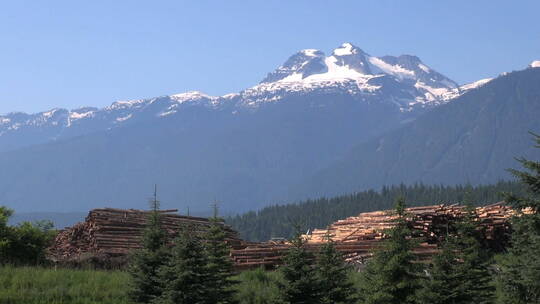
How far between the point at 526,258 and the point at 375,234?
1368 cm

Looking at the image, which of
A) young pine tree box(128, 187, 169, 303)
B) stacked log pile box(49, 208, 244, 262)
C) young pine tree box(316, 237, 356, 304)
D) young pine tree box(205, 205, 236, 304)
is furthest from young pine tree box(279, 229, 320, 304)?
stacked log pile box(49, 208, 244, 262)

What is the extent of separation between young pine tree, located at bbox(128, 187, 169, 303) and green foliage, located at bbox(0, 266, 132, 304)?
2.30 feet

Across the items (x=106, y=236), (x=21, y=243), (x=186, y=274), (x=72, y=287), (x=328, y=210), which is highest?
(x=328, y=210)

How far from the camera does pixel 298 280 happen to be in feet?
65.5

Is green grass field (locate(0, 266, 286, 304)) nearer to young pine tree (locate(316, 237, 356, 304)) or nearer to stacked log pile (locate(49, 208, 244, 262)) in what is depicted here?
young pine tree (locate(316, 237, 356, 304))

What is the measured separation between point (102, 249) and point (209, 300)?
10.9 metres

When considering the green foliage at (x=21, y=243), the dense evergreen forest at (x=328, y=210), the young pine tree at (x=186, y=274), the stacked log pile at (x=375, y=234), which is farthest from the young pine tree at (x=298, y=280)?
the dense evergreen forest at (x=328, y=210)

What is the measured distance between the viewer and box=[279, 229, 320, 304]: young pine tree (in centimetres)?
1995

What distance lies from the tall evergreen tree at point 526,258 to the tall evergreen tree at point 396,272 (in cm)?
263

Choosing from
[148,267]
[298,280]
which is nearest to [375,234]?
[148,267]

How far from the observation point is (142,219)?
33.9 m

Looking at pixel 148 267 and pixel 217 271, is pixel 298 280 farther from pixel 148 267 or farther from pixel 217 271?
pixel 148 267

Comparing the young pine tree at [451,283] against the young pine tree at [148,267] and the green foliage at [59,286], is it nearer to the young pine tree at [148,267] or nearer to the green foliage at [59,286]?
the young pine tree at [148,267]

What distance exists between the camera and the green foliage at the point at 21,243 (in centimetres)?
2780
